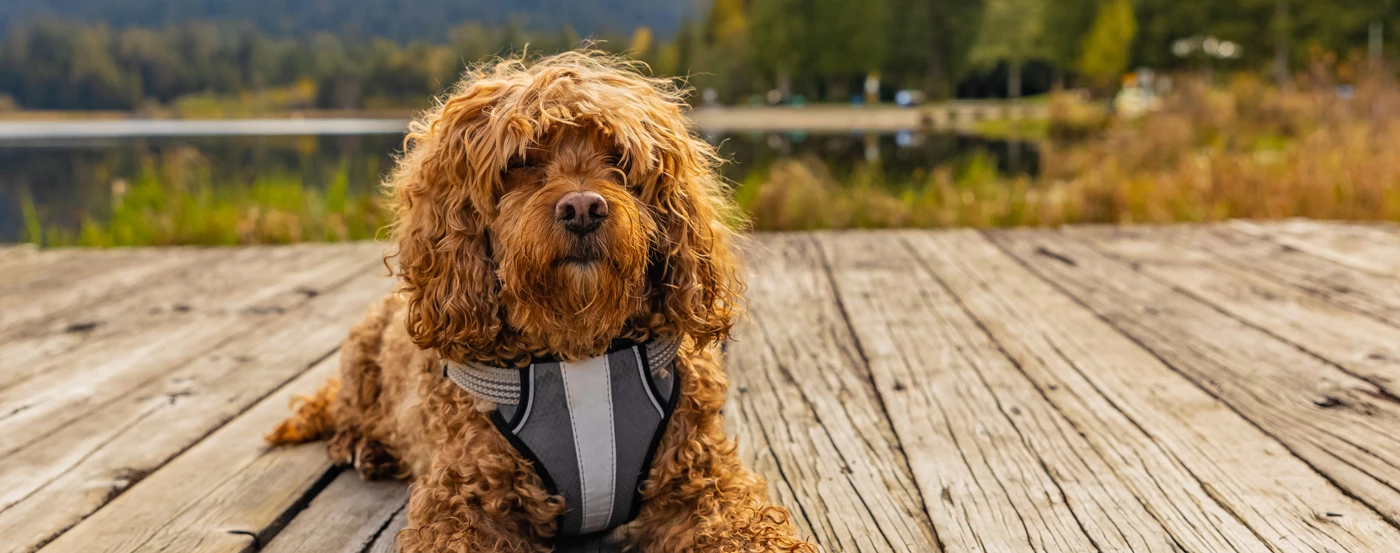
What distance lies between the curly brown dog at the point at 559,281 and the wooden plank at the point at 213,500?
22.2 inches

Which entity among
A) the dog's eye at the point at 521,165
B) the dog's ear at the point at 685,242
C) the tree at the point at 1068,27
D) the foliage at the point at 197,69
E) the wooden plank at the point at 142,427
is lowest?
the wooden plank at the point at 142,427

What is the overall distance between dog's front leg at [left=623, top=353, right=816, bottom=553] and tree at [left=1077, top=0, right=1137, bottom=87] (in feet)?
157

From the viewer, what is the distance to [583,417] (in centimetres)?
207

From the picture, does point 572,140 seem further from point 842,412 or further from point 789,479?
point 842,412

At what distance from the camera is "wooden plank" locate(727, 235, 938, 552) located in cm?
238

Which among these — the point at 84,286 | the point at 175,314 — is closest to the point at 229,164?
the point at 84,286

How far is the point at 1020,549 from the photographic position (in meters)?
2.22

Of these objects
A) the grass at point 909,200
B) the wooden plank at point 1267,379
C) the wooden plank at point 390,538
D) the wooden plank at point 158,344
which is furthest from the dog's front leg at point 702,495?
the grass at point 909,200

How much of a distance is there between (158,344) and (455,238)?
276 cm

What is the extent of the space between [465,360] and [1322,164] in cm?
868

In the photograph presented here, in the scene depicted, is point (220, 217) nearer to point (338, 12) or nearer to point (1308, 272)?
point (1308, 272)

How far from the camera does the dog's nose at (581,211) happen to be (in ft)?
6.04

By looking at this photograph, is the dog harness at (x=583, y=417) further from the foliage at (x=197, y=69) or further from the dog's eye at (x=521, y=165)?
the foliage at (x=197, y=69)

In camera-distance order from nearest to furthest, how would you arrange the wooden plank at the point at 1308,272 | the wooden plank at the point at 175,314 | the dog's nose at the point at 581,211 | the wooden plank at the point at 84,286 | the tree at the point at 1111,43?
1. the dog's nose at the point at 581,211
2. the wooden plank at the point at 175,314
3. the wooden plank at the point at 1308,272
4. the wooden plank at the point at 84,286
5. the tree at the point at 1111,43
